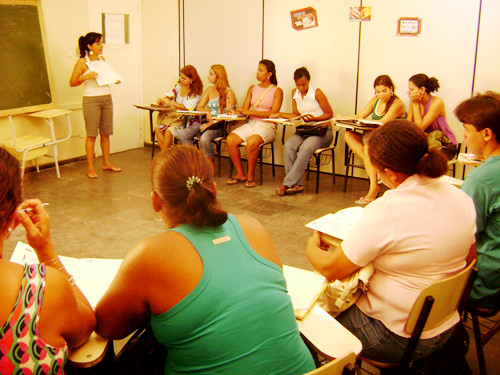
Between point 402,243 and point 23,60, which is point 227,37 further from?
point 402,243

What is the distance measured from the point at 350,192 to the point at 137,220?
2297mm

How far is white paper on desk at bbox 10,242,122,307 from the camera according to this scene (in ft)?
5.31

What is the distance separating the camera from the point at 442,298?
157 cm

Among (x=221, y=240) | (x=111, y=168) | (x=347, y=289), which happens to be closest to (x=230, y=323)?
(x=221, y=240)

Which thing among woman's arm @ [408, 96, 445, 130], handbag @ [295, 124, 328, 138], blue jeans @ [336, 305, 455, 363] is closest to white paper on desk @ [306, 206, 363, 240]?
blue jeans @ [336, 305, 455, 363]

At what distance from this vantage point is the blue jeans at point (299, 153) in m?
5.11

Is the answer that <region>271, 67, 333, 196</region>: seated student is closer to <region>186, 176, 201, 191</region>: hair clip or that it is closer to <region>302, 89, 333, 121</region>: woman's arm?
<region>302, 89, 333, 121</region>: woman's arm

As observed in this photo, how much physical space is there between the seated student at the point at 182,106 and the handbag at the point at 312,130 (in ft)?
4.44

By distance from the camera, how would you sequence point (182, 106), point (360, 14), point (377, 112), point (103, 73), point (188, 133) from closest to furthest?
point (377, 112)
point (360, 14)
point (103, 73)
point (188, 133)
point (182, 106)

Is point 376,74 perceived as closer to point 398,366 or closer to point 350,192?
point 350,192

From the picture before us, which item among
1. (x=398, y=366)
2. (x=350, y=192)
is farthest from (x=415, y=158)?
(x=350, y=192)

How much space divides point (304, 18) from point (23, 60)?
3205 millimetres

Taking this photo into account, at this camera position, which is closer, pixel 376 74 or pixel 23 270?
pixel 23 270

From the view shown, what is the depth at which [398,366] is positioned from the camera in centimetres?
171
